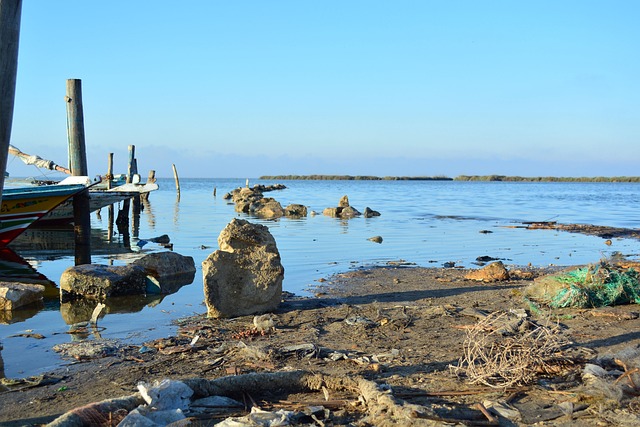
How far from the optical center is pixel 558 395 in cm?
536

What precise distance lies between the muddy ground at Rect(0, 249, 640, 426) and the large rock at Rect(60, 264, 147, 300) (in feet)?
8.69

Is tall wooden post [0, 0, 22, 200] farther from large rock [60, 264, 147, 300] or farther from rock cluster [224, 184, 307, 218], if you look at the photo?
rock cluster [224, 184, 307, 218]

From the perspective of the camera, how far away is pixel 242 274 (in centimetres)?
959

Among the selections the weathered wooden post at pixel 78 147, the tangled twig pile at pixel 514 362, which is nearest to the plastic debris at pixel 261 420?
the tangled twig pile at pixel 514 362

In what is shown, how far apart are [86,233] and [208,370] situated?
9.76m

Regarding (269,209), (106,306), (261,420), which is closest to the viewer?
(261,420)

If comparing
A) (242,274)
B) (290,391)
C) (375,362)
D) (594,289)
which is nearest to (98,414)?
(290,391)

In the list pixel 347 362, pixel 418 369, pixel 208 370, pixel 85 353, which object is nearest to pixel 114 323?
pixel 85 353

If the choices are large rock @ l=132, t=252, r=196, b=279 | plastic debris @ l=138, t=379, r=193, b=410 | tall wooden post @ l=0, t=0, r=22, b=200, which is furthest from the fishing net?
tall wooden post @ l=0, t=0, r=22, b=200

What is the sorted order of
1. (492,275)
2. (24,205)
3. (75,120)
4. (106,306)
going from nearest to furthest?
(106,306)
(492,275)
(75,120)
(24,205)

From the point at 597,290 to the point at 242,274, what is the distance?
5.28m

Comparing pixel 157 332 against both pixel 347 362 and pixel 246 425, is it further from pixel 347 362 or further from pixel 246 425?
pixel 246 425

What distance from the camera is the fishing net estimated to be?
9.27 metres

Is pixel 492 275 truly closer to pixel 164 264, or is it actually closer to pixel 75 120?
pixel 164 264
